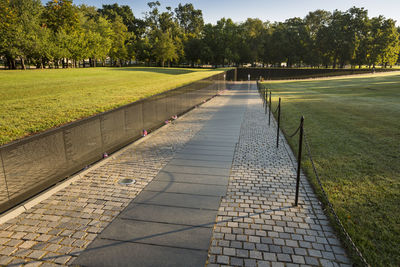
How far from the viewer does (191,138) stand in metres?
10.2

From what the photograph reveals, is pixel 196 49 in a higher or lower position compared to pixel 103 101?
higher

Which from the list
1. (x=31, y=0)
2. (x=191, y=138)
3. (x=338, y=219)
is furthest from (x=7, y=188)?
(x=31, y=0)

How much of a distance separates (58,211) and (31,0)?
52.0 meters

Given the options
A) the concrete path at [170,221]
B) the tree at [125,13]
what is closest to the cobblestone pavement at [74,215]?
the concrete path at [170,221]

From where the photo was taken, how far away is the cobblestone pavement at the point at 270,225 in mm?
3623

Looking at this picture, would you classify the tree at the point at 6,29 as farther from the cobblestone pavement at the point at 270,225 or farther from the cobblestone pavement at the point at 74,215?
the cobblestone pavement at the point at 270,225

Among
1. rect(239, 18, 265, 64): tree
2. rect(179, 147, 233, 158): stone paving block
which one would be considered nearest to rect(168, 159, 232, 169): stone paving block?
rect(179, 147, 233, 158): stone paving block

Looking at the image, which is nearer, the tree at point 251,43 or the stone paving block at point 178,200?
the stone paving block at point 178,200

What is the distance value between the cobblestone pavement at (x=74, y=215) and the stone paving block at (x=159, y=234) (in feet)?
0.91

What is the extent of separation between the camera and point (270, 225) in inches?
173

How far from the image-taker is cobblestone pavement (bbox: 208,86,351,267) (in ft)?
11.9

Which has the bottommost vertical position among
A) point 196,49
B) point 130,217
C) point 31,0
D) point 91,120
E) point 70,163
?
point 130,217

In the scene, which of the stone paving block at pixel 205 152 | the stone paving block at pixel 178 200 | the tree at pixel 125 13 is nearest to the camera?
the stone paving block at pixel 178 200

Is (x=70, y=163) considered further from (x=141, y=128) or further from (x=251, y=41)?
(x=251, y=41)
